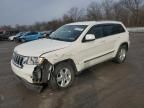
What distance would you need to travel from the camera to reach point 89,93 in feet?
16.1

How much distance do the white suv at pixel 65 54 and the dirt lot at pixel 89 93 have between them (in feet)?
1.31

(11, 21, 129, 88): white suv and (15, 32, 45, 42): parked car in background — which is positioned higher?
(11, 21, 129, 88): white suv

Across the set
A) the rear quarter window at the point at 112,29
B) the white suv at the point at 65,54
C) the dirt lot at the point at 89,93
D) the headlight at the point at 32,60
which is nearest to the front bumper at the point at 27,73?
the white suv at the point at 65,54

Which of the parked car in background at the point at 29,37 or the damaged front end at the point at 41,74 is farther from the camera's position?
the parked car in background at the point at 29,37

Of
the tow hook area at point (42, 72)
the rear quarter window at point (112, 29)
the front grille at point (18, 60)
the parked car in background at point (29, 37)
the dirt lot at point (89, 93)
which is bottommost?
the parked car in background at point (29, 37)

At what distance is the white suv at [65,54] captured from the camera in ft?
15.4

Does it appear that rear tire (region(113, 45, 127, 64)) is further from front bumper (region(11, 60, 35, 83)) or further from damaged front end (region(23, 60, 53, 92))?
front bumper (region(11, 60, 35, 83))

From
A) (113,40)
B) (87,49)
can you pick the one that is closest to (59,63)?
(87,49)

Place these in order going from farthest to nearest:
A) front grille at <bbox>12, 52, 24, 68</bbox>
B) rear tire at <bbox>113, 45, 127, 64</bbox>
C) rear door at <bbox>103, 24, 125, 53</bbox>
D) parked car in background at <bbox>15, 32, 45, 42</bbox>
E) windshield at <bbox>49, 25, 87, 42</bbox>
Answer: parked car in background at <bbox>15, 32, 45, 42</bbox> < rear tire at <bbox>113, 45, 127, 64</bbox> < rear door at <bbox>103, 24, 125, 53</bbox> < windshield at <bbox>49, 25, 87, 42</bbox> < front grille at <bbox>12, 52, 24, 68</bbox>

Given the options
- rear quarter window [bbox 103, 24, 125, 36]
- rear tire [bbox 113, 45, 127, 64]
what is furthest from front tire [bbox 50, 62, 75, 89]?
rear tire [bbox 113, 45, 127, 64]

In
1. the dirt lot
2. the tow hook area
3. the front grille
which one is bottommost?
the dirt lot

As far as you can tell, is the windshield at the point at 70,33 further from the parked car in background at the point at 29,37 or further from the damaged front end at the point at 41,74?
the parked car in background at the point at 29,37

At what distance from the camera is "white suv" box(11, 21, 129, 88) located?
468cm

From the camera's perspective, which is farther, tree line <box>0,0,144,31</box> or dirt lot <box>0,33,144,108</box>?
tree line <box>0,0,144,31</box>
